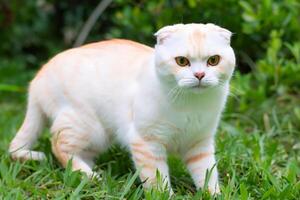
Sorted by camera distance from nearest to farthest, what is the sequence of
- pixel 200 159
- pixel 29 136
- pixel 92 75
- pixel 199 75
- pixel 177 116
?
1. pixel 199 75
2. pixel 177 116
3. pixel 200 159
4. pixel 92 75
5. pixel 29 136

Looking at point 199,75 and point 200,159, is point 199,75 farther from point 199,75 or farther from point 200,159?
point 200,159

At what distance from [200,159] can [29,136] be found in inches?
41.0

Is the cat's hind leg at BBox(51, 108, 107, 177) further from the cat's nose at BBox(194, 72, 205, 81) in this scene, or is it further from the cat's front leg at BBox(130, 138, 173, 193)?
the cat's nose at BBox(194, 72, 205, 81)

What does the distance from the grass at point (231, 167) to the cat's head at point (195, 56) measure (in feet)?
1.80

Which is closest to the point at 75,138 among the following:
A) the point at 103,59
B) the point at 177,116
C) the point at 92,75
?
the point at 92,75

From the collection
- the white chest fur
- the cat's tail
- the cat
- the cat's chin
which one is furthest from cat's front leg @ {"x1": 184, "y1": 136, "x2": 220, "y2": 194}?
the cat's tail

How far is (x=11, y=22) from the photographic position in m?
7.23

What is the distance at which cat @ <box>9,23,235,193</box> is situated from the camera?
9.54 ft

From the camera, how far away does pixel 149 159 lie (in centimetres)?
317

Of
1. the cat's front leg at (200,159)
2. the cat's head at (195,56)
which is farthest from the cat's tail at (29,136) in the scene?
the cat's head at (195,56)

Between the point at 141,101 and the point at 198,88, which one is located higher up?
the point at 198,88

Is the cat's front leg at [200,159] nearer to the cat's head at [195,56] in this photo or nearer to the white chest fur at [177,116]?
the white chest fur at [177,116]

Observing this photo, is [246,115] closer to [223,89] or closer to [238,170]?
[238,170]

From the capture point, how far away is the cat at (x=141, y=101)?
291 cm
